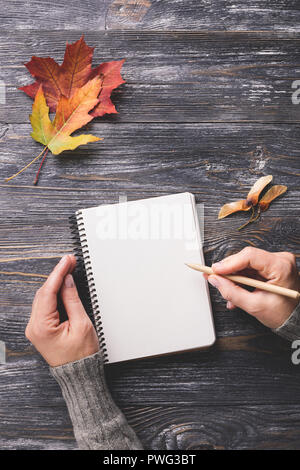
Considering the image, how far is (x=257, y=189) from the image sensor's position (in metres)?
0.87

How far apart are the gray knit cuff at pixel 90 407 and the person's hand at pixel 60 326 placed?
0.02 metres

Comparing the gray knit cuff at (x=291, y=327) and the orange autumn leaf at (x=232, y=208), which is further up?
the orange autumn leaf at (x=232, y=208)

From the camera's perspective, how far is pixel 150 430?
87 cm

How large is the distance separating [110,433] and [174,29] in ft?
2.77

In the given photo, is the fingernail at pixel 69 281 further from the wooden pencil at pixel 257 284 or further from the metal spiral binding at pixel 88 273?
the wooden pencil at pixel 257 284

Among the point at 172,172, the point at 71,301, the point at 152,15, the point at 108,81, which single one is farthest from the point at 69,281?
the point at 152,15

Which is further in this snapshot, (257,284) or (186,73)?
(186,73)

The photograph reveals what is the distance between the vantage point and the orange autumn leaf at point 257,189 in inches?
34.4

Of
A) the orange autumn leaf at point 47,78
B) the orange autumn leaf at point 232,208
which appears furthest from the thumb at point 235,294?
the orange autumn leaf at point 47,78

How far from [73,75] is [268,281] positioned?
0.57 meters

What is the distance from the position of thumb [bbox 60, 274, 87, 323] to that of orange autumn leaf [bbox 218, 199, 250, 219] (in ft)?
1.11

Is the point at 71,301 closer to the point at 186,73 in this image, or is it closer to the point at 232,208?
the point at 232,208

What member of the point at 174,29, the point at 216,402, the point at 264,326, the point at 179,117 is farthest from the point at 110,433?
the point at 174,29

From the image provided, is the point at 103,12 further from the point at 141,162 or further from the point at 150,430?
the point at 150,430
